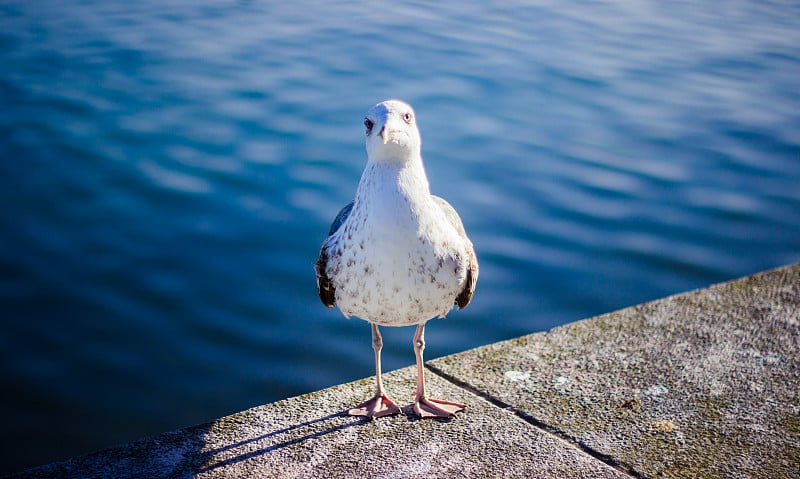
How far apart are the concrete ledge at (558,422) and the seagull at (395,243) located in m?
0.65

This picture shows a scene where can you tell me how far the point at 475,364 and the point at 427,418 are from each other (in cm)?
69

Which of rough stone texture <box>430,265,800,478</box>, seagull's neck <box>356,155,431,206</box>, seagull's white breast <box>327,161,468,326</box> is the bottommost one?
rough stone texture <box>430,265,800,478</box>

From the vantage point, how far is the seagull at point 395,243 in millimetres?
3773

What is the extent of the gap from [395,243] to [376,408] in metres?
1.00

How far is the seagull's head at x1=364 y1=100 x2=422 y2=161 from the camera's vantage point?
3.65 metres

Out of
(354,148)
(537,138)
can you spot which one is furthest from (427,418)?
(537,138)

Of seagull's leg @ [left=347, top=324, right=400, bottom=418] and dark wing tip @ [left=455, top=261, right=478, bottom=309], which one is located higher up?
dark wing tip @ [left=455, top=261, right=478, bottom=309]

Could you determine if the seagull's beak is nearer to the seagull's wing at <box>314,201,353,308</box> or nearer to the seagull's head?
the seagull's head

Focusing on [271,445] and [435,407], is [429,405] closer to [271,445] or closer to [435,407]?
[435,407]

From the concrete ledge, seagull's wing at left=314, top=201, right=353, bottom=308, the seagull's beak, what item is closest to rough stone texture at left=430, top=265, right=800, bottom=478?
the concrete ledge

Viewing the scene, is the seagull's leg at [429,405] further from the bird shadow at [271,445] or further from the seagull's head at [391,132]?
the seagull's head at [391,132]

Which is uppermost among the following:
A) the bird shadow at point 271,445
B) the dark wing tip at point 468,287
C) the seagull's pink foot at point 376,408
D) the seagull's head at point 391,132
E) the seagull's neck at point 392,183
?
the seagull's head at point 391,132

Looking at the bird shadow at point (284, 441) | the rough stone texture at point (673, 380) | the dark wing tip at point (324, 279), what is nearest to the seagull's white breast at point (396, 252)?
the dark wing tip at point (324, 279)

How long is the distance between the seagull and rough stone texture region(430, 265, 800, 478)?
887 millimetres
